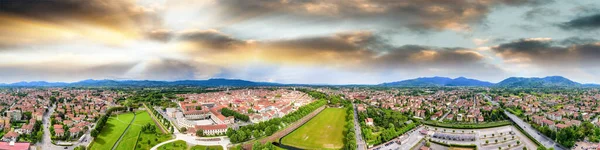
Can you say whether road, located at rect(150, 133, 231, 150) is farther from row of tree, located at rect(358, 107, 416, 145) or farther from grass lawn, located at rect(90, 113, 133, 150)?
row of tree, located at rect(358, 107, 416, 145)

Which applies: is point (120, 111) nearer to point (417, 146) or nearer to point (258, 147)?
point (258, 147)

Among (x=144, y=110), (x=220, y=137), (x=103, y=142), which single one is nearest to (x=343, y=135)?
(x=220, y=137)

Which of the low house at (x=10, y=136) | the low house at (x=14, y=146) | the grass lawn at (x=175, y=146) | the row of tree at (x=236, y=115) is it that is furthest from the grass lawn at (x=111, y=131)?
the row of tree at (x=236, y=115)

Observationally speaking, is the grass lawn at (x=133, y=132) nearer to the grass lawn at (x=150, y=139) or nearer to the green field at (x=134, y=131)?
the green field at (x=134, y=131)

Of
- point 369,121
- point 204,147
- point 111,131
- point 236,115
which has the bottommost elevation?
point 204,147

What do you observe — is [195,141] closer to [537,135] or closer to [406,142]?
[406,142]

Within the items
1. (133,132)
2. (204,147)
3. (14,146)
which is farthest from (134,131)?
(204,147)
